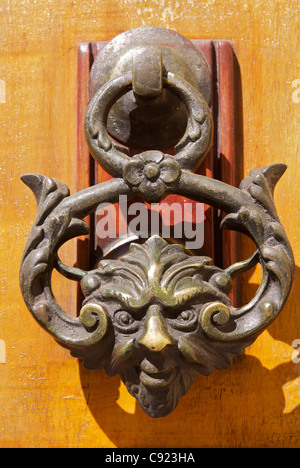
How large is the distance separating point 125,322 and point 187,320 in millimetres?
53

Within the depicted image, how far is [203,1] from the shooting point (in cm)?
63

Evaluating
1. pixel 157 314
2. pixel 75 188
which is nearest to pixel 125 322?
pixel 157 314

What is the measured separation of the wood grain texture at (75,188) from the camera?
23.1 inches

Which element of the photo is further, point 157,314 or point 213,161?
point 213,161

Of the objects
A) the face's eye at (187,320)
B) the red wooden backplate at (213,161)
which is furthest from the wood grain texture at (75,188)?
the face's eye at (187,320)

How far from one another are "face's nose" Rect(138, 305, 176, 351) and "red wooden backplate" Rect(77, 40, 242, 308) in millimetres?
124

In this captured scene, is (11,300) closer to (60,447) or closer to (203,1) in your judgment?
(60,447)

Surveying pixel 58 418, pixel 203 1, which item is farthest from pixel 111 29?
pixel 58 418

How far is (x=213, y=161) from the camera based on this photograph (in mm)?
594

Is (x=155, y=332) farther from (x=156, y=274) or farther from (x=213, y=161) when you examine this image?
(x=213, y=161)

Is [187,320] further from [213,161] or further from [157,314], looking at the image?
[213,161]

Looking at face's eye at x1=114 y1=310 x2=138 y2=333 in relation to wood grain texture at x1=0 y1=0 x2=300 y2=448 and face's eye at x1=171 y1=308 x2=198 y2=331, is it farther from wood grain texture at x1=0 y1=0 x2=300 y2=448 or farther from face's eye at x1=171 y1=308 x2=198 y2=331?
wood grain texture at x1=0 y1=0 x2=300 y2=448

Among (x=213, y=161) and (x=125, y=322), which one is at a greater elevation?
(x=213, y=161)

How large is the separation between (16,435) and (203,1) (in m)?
0.53
